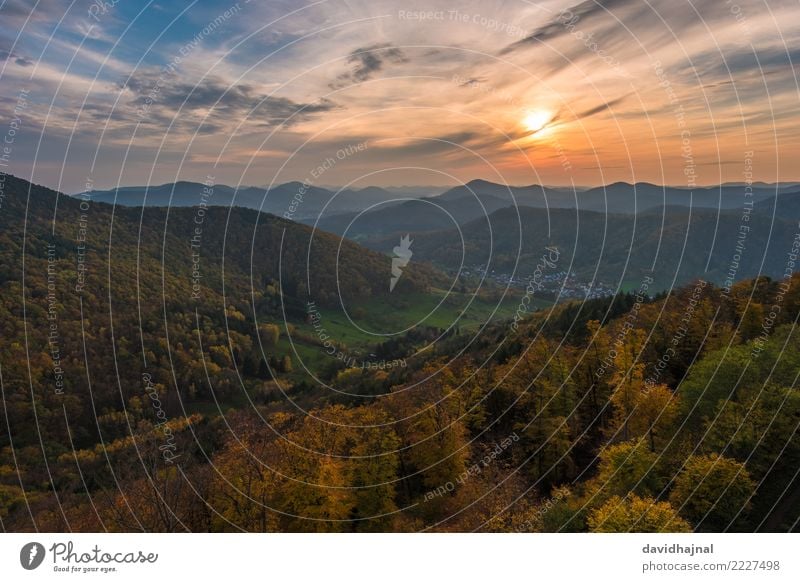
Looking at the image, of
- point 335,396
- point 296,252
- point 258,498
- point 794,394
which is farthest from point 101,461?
point 296,252

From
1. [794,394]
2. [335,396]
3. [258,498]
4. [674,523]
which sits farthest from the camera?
[335,396]

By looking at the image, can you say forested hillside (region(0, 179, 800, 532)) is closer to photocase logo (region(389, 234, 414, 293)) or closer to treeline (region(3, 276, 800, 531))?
treeline (region(3, 276, 800, 531))

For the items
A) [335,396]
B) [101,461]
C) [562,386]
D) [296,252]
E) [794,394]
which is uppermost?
[296,252]

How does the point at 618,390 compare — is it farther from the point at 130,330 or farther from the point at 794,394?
the point at 130,330

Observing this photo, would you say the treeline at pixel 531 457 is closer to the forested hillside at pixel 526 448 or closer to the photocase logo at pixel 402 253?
the forested hillside at pixel 526 448

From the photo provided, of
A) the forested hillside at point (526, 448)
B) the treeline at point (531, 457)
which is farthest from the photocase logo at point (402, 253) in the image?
the treeline at point (531, 457)
